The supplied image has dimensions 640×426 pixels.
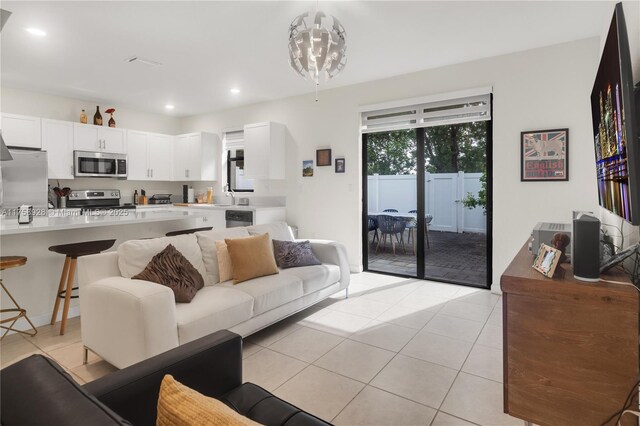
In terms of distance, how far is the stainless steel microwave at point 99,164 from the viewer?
5426 mm

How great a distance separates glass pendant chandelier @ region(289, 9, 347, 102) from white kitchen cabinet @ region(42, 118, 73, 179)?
15.2 feet

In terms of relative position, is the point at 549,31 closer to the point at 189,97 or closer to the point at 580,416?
Answer: the point at 580,416

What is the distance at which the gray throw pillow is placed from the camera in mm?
3436

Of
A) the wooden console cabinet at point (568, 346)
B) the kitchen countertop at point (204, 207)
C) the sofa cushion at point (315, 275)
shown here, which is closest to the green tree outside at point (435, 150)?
the kitchen countertop at point (204, 207)

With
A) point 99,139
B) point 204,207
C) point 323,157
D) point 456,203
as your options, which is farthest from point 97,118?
point 456,203

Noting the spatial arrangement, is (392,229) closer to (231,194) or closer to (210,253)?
(210,253)

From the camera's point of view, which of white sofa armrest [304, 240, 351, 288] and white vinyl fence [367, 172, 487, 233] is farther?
white vinyl fence [367, 172, 487, 233]

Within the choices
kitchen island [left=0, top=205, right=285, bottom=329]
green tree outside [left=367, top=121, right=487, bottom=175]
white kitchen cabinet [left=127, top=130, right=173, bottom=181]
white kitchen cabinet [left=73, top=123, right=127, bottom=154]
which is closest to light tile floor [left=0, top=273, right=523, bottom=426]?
kitchen island [left=0, top=205, right=285, bottom=329]

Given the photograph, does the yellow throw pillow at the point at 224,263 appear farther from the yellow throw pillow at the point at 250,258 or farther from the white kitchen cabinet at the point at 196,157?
the white kitchen cabinet at the point at 196,157

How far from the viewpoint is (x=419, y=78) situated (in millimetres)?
4484

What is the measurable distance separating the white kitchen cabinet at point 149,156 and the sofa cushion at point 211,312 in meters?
4.39

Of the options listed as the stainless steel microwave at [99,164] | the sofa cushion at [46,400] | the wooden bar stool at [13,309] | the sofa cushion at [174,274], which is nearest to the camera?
the sofa cushion at [46,400]

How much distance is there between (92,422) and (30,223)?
2.92 m

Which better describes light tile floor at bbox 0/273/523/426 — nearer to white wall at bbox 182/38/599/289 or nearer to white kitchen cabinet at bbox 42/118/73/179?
white wall at bbox 182/38/599/289
